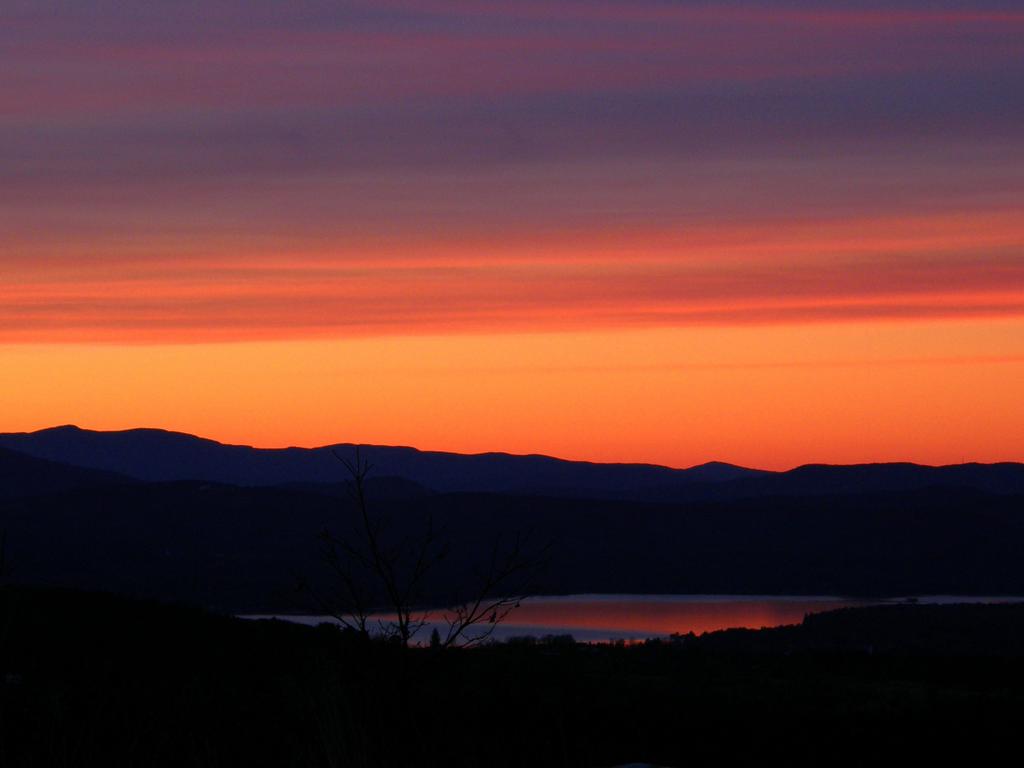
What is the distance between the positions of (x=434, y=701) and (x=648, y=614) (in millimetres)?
80767

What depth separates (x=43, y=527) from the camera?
11775 cm

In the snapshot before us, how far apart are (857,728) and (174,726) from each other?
371 inches

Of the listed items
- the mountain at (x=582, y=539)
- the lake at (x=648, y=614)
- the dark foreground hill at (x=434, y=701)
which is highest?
the mountain at (x=582, y=539)

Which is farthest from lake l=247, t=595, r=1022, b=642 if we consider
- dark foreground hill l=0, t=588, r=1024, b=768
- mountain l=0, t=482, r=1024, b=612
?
dark foreground hill l=0, t=588, r=1024, b=768

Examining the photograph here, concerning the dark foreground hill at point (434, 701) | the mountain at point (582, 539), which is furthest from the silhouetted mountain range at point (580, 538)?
the dark foreground hill at point (434, 701)

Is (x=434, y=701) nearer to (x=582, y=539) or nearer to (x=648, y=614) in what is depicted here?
(x=648, y=614)

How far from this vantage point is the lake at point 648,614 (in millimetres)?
67562

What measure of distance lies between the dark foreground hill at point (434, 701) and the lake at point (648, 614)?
2233cm

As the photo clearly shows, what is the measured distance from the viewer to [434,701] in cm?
1149

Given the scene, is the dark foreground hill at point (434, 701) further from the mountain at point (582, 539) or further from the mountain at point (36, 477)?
the mountain at point (36, 477)

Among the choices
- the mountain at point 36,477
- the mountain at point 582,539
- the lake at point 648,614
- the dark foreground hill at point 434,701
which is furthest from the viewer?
the mountain at point 36,477

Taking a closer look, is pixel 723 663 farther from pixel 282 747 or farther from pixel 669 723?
pixel 282 747

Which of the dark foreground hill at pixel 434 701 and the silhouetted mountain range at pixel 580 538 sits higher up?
the silhouetted mountain range at pixel 580 538

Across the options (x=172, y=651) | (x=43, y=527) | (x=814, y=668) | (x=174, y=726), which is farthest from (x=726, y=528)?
(x=174, y=726)
